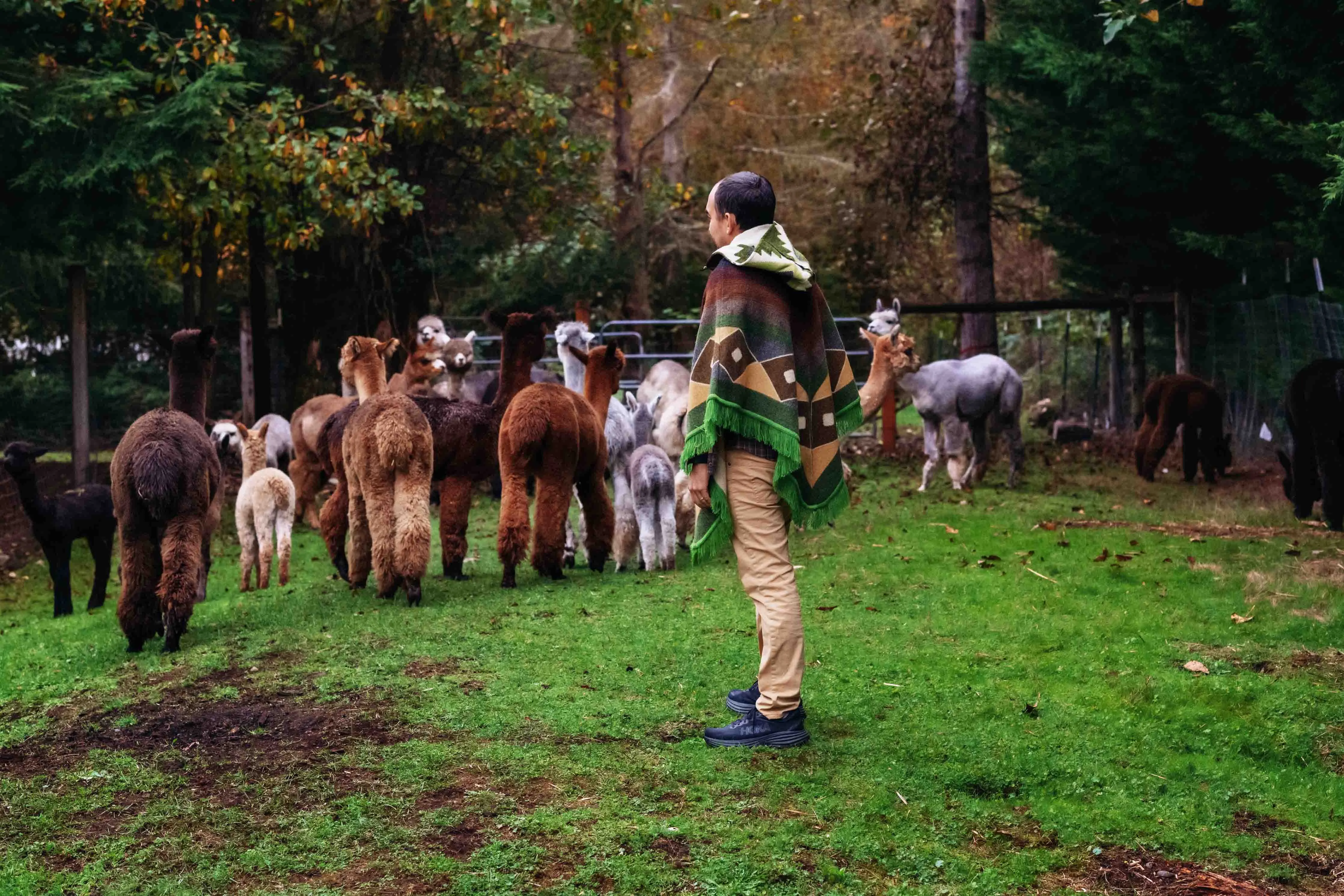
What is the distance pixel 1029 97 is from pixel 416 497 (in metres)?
13.2

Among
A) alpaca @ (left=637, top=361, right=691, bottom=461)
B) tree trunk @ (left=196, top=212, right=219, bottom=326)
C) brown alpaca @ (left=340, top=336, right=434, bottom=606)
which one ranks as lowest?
brown alpaca @ (left=340, top=336, right=434, bottom=606)

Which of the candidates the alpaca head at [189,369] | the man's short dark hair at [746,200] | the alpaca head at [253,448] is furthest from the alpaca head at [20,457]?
the man's short dark hair at [746,200]

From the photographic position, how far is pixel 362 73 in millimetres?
19547

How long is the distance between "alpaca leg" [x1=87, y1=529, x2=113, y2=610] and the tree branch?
17.9m

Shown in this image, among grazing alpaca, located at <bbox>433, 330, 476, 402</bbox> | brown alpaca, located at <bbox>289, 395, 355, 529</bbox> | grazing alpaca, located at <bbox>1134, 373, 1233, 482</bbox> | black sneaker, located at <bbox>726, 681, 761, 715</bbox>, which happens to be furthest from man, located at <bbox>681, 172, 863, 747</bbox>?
grazing alpaca, located at <bbox>1134, 373, 1233, 482</bbox>

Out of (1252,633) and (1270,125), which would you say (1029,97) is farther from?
(1252,633)

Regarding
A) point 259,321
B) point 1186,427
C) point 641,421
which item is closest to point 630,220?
point 259,321

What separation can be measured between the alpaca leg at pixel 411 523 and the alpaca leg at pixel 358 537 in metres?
0.33

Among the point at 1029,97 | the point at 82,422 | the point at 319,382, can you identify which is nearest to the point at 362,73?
the point at 319,382

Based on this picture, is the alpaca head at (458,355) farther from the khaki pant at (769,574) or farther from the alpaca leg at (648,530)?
the khaki pant at (769,574)

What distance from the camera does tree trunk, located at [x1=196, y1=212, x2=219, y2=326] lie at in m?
17.2

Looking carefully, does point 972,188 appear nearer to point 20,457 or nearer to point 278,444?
point 278,444

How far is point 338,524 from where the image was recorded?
395 inches

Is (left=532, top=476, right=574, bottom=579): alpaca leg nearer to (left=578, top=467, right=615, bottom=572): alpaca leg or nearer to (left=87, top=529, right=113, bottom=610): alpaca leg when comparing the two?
(left=578, top=467, right=615, bottom=572): alpaca leg
